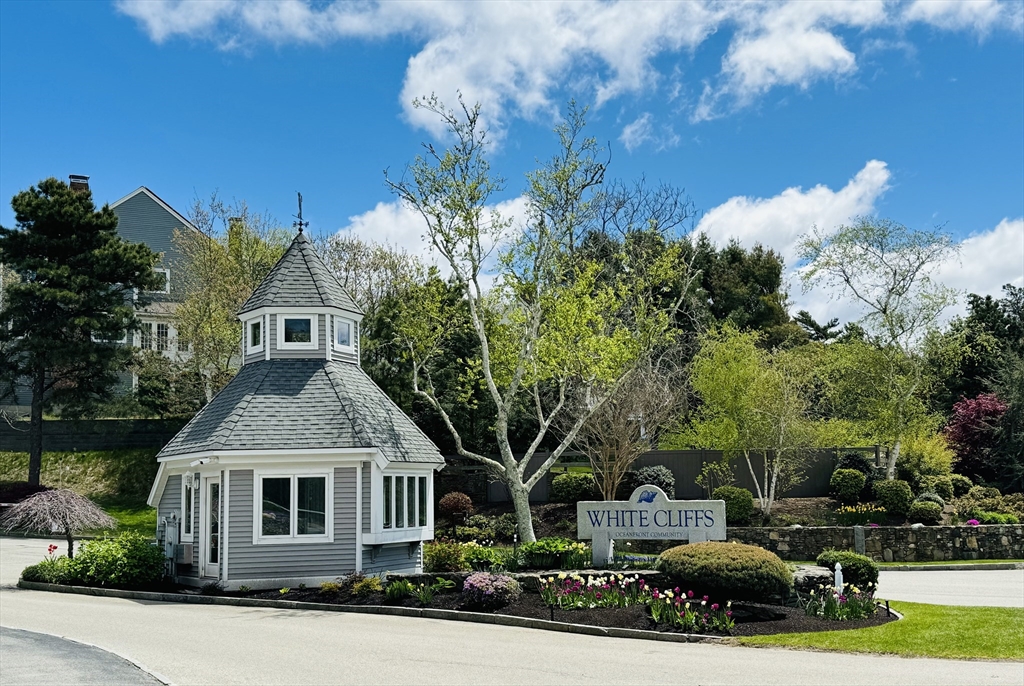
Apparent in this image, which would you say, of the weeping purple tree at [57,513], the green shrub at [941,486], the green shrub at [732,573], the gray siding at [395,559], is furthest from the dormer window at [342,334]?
the green shrub at [941,486]

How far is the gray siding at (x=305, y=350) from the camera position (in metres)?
23.5

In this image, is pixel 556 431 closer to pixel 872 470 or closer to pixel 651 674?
pixel 872 470

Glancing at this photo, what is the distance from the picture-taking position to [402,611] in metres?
17.4

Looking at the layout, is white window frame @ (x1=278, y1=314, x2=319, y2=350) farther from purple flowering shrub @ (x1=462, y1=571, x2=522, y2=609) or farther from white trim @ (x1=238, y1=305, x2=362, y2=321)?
purple flowering shrub @ (x1=462, y1=571, x2=522, y2=609)

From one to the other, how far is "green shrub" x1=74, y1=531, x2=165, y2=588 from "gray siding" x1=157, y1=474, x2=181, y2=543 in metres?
1.36

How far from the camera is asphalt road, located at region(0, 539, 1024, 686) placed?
443 inches

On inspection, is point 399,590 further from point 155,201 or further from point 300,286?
point 155,201

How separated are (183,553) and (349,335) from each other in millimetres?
6945

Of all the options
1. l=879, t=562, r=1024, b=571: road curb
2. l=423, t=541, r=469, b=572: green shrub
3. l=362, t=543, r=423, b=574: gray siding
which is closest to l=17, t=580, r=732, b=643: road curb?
l=362, t=543, r=423, b=574: gray siding

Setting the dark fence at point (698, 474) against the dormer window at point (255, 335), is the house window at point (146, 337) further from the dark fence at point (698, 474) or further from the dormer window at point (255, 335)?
the dormer window at point (255, 335)

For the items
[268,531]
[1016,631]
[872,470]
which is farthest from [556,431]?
[1016,631]

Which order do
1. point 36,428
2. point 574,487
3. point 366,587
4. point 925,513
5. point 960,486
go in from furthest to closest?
point 36,428, point 960,486, point 574,487, point 925,513, point 366,587

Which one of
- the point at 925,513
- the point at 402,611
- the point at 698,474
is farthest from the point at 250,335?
the point at 925,513

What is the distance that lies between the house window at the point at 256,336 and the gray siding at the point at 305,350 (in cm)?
38
